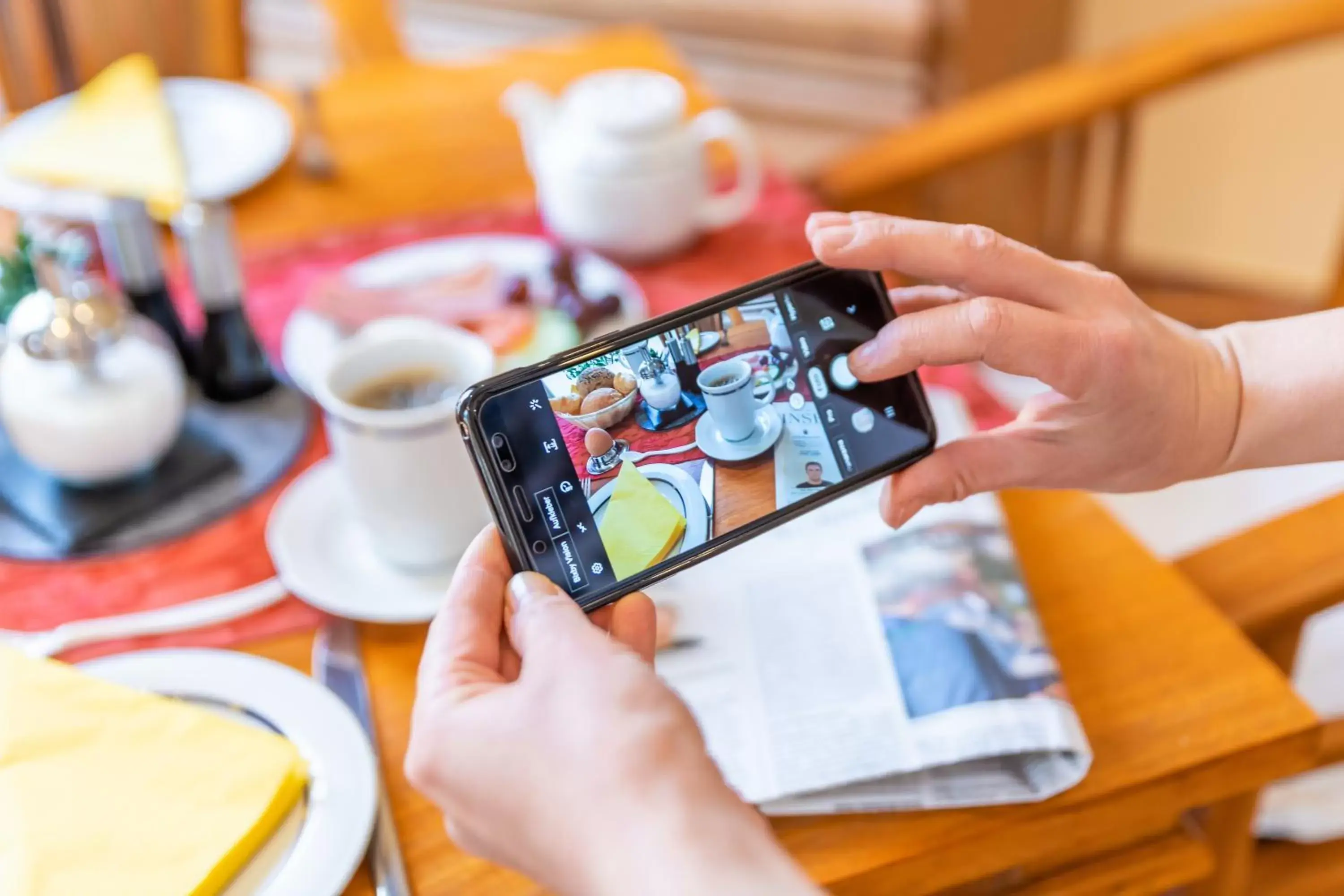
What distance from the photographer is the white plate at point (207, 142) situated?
1021 mm

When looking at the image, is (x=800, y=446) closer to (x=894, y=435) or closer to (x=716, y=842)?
(x=894, y=435)

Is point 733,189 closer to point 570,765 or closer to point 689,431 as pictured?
point 689,431

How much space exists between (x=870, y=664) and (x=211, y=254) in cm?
51

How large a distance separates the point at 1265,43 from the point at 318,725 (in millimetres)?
1050

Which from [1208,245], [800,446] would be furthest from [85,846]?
[1208,245]

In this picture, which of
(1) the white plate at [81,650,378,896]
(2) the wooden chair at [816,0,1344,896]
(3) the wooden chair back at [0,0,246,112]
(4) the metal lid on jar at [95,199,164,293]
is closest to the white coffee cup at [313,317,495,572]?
(1) the white plate at [81,650,378,896]

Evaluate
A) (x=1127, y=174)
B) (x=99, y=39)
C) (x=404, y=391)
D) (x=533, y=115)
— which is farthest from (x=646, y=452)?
(x=99, y=39)

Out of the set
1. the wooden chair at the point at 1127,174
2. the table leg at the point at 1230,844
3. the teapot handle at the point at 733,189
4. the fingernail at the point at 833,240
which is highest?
the fingernail at the point at 833,240

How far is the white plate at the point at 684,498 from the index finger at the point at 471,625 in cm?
8

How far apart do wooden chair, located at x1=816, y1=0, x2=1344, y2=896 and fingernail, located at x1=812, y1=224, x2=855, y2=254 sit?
0.33 meters

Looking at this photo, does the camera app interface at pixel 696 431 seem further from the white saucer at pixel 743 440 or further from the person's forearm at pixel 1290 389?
the person's forearm at pixel 1290 389

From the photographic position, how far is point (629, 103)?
1.00 meters

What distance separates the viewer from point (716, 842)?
1.35ft

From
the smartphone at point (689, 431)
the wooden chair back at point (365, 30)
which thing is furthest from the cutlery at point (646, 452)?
the wooden chair back at point (365, 30)
